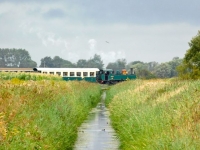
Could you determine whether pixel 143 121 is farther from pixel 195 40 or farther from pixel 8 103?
pixel 195 40

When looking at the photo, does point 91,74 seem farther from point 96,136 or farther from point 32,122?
point 32,122

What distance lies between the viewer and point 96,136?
23.2 metres

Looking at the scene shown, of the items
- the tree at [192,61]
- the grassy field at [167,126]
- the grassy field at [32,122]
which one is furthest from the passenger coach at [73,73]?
the grassy field at [32,122]

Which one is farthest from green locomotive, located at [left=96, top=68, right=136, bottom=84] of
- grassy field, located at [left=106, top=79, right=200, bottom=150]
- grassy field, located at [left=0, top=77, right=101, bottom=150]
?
grassy field, located at [left=0, top=77, right=101, bottom=150]

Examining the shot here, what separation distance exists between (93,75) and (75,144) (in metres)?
68.0

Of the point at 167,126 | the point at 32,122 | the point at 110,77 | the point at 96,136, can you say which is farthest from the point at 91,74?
the point at 32,122

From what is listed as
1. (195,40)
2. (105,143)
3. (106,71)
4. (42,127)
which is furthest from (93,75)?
(42,127)

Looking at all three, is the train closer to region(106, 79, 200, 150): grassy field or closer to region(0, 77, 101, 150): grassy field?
region(106, 79, 200, 150): grassy field

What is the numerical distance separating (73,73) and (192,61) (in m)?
19.8

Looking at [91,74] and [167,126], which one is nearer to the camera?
[167,126]

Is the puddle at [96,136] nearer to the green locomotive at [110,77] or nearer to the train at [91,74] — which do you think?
the train at [91,74]

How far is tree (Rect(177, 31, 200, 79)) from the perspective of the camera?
71875 millimetres

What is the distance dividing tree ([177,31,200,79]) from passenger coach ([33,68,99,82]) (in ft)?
54.6

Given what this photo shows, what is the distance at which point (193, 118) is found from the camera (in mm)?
13633
